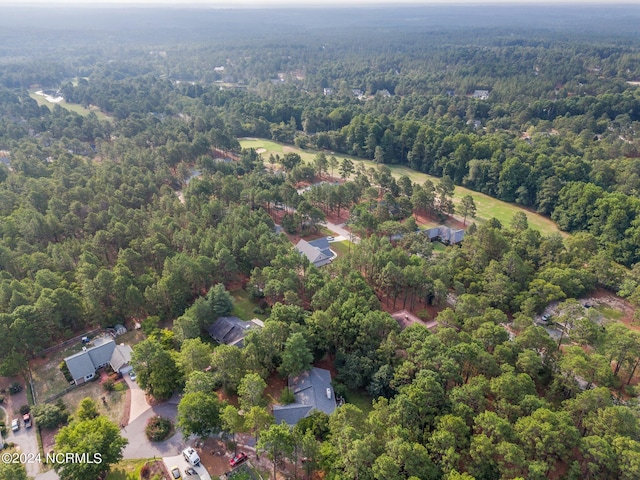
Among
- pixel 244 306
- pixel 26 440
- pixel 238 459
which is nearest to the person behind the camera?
pixel 238 459

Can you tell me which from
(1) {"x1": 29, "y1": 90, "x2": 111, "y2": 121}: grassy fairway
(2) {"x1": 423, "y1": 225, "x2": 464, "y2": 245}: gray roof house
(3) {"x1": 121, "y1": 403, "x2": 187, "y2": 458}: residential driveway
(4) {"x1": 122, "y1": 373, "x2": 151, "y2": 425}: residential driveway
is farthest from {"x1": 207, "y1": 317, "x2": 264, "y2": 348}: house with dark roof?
(1) {"x1": 29, "y1": 90, "x2": 111, "y2": 121}: grassy fairway

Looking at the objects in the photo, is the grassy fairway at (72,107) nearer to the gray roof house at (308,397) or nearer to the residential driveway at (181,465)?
the gray roof house at (308,397)

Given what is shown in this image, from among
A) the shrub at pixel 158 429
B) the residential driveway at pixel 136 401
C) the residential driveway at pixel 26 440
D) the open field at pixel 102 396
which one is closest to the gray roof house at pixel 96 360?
the open field at pixel 102 396

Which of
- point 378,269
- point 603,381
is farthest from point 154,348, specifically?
point 603,381

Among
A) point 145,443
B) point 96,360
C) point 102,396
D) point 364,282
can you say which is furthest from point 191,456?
point 364,282

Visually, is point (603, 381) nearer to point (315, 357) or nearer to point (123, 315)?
point (315, 357)

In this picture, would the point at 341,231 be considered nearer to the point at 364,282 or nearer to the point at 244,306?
the point at 364,282
